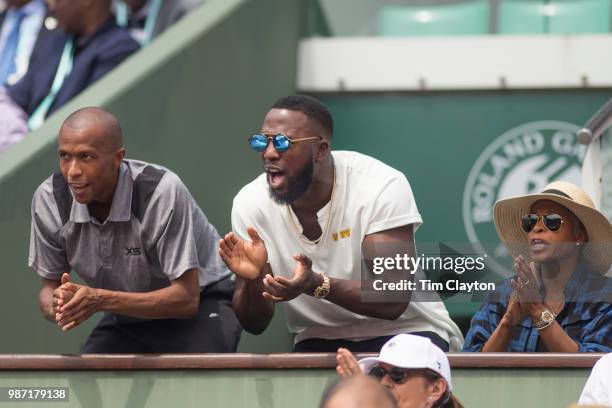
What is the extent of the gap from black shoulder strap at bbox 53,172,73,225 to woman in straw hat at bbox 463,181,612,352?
1661 mm

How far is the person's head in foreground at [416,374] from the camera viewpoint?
4.54 m

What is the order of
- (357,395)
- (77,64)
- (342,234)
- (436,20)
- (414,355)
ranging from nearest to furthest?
(357,395)
(414,355)
(342,234)
(77,64)
(436,20)

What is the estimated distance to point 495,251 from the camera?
18.4ft

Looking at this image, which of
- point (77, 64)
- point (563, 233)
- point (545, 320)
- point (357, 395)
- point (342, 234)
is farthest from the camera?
point (77, 64)

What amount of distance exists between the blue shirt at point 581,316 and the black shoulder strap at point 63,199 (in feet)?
5.62

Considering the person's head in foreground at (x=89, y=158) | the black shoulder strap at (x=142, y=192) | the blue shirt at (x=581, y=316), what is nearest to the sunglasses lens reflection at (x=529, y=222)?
the blue shirt at (x=581, y=316)

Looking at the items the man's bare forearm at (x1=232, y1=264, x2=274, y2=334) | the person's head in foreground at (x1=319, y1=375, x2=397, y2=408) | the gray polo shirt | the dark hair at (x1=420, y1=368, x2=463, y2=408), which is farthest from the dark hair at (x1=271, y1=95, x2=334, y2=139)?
the person's head in foreground at (x1=319, y1=375, x2=397, y2=408)

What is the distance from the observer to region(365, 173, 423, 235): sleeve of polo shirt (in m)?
5.69

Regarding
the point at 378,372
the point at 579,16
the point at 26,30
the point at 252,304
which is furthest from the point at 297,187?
the point at 26,30

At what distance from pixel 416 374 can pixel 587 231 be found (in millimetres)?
1301

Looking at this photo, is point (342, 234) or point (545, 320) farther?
point (342, 234)

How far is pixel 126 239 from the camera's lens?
5777 millimetres

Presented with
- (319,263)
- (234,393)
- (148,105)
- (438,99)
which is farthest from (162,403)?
(438,99)

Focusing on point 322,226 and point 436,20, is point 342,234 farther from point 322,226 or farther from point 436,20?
point 436,20
